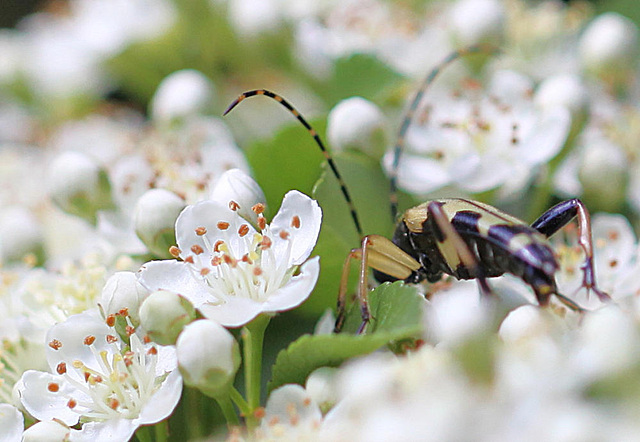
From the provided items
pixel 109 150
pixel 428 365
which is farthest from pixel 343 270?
pixel 109 150

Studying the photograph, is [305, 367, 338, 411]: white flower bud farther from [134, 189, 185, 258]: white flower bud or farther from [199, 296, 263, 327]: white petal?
[134, 189, 185, 258]: white flower bud

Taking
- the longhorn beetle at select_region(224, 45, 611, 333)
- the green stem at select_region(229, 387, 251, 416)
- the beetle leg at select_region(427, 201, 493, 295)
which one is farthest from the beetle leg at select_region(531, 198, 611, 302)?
the green stem at select_region(229, 387, 251, 416)

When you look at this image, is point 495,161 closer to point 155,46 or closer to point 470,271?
point 470,271

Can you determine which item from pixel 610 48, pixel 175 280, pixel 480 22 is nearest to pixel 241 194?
pixel 175 280

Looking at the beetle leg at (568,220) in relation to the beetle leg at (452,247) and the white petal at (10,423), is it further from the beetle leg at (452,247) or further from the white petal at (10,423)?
the white petal at (10,423)

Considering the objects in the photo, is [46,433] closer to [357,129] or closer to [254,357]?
[254,357]

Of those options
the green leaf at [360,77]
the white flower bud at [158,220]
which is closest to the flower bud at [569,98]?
the green leaf at [360,77]
